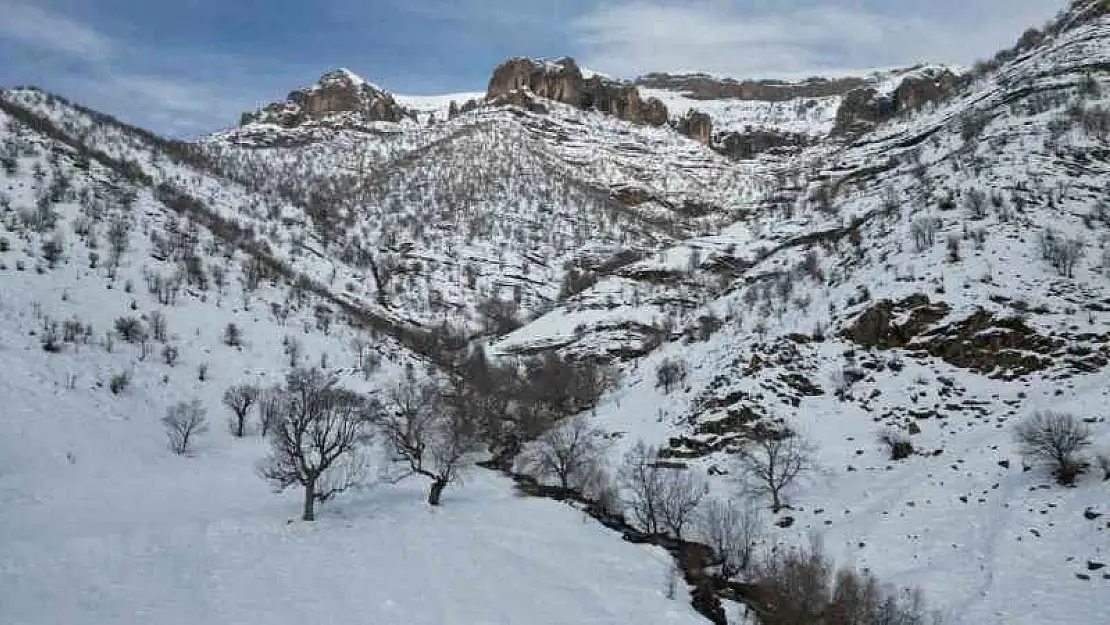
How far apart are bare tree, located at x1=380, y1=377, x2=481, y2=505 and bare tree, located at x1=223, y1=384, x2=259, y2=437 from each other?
9.08 meters

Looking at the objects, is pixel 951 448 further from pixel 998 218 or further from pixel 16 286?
pixel 16 286

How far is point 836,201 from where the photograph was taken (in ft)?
A: 276

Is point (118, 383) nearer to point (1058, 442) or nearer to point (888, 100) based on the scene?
point (1058, 442)

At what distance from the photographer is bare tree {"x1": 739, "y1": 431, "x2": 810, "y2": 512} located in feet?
92.3

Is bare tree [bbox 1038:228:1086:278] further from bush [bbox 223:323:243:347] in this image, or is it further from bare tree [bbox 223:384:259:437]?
bush [bbox 223:323:243:347]

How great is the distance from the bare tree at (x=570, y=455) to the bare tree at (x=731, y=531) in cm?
937

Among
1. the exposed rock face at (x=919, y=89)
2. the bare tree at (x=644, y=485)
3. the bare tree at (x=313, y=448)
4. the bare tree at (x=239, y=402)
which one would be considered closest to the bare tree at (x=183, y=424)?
the bare tree at (x=239, y=402)

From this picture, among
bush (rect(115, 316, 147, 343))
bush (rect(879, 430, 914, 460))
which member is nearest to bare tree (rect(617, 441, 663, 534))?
bush (rect(879, 430, 914, 460))

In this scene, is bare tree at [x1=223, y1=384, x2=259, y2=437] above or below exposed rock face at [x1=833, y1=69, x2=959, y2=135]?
below

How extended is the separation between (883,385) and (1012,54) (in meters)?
117

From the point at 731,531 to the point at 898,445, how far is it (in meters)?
9.02

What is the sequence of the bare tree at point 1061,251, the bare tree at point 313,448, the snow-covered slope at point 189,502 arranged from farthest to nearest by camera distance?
the bare tree at point 1061,251 → the bare tree at point 313,448 → the snow-covered slope at point 189,502

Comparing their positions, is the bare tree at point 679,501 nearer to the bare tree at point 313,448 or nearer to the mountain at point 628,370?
the mountain at point 628,370

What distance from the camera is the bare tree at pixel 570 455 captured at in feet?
122
